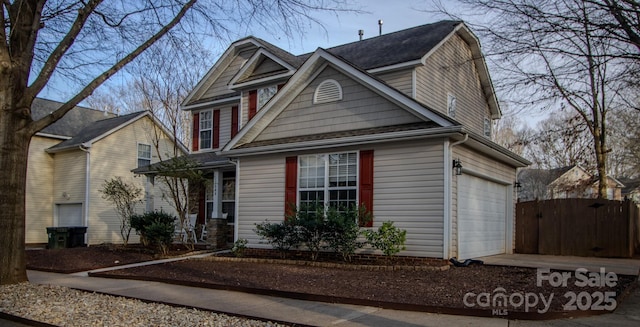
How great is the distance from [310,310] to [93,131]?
66.3ft

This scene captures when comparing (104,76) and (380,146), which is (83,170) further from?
(380,146)

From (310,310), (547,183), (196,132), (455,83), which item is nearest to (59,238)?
(196,132)

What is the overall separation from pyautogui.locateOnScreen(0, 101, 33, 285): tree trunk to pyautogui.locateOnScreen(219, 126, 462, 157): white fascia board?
575 cm

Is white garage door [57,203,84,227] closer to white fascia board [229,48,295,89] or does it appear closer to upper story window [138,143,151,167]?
upper story window [138,143,151,167]

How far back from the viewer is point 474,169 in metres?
12.2

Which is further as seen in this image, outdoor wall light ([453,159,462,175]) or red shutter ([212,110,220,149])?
red shutter ([212,110,220,149])

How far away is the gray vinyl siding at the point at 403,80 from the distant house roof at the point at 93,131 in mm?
14228

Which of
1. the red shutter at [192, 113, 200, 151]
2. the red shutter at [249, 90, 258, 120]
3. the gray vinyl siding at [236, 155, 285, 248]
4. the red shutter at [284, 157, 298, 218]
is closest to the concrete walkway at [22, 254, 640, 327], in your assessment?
the red shutter at [284, 157, 298, 218]

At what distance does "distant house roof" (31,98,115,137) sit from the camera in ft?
76.8

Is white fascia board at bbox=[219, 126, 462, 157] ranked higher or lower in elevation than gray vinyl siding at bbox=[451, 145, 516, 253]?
higher

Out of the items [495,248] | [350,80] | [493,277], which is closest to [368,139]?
[350,80]

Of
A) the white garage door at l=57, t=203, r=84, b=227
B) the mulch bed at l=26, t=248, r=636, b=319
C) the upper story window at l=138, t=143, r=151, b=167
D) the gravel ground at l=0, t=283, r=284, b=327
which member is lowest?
the gravel ground at l=0, t=283, r=284, b=327

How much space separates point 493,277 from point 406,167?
3096mm

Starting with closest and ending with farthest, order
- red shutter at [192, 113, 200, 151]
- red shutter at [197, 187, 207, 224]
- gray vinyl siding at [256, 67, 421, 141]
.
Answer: gray vinyl siding at [256, 67, 421, 141], red shutter at [197, 187, 207, 224], red shutter at [192, 113, 200, 151]
